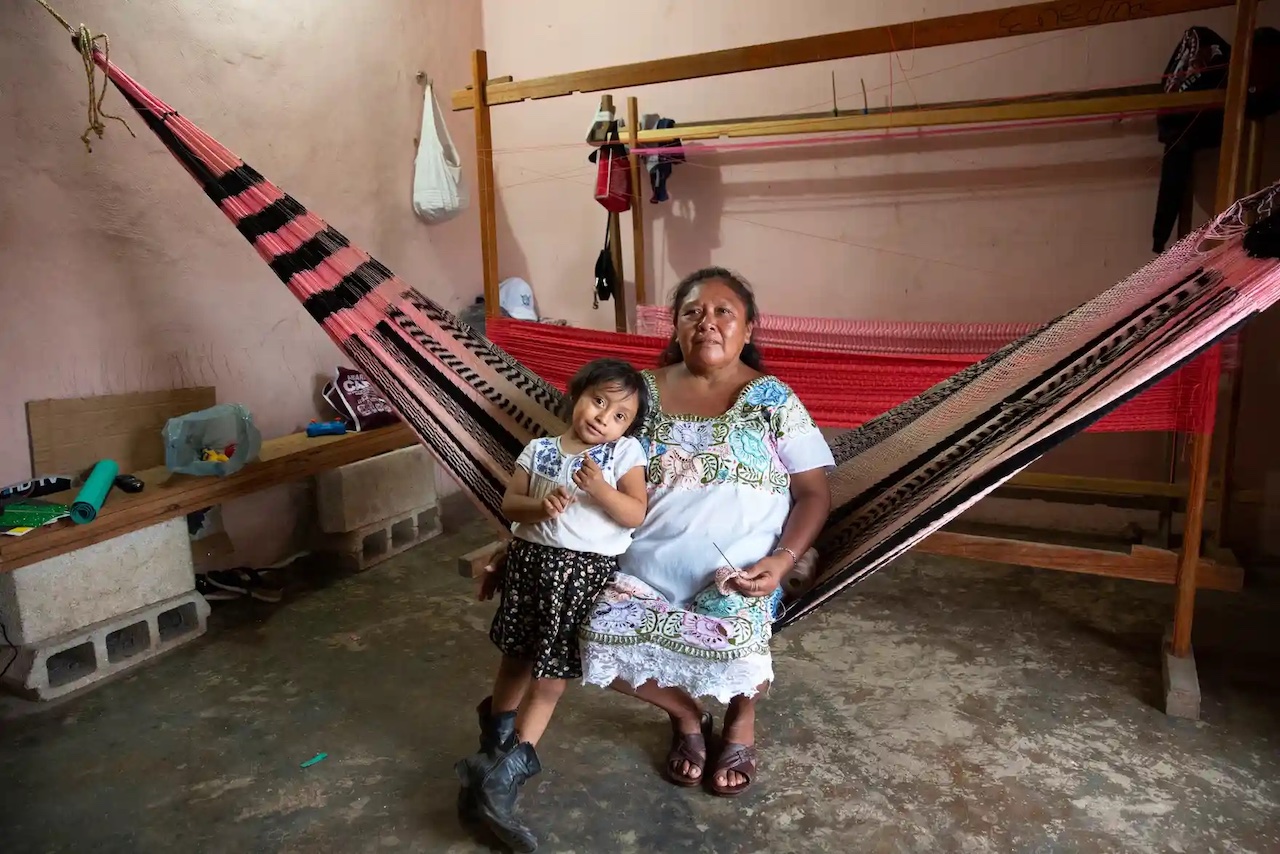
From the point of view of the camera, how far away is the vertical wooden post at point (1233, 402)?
2305 millimetres

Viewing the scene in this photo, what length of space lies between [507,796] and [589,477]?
1.81 ft

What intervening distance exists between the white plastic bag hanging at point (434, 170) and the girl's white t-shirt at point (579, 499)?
2094 mm

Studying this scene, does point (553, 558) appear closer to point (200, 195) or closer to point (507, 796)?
point (507, 796)

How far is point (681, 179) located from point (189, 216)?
177cm

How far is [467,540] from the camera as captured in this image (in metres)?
2.96

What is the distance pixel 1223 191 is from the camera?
1.69m

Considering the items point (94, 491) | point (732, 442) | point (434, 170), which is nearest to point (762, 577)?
point (732, 442)

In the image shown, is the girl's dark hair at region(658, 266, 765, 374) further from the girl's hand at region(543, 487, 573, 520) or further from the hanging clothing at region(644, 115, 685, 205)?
the hanging clothing at region(644, 115, 685, 205)

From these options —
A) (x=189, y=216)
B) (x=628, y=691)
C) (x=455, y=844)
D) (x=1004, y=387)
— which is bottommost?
(x=455, y=844)

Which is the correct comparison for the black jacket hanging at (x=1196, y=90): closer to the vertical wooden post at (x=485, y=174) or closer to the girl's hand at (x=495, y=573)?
the vertical wooden post at (x=485, y=174)

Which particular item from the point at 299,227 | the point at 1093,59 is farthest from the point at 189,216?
the point at 1093,59

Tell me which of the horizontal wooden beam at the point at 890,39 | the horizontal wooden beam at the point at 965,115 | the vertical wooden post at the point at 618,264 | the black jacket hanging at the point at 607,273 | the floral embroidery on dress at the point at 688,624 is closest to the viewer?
the floral embroidery on dress at the point at 688,624

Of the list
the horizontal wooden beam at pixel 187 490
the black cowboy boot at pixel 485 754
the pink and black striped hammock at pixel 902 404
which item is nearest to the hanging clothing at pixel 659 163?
the horizontal wooden beam at pixel 187 490

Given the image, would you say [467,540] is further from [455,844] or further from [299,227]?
[455,844]
